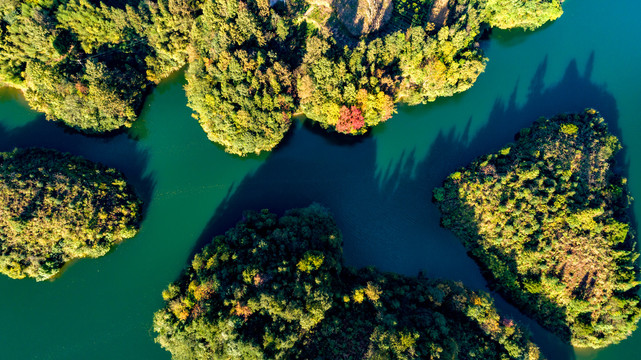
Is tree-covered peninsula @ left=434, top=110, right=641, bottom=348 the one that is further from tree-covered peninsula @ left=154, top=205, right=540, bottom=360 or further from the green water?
tree-covered peninsula @ left=154, top=205, right=540, bottom=360

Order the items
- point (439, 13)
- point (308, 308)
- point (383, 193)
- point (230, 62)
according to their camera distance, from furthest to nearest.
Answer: point (439, 13) < point (383, 193) < point (230, 62) < point (308, 308)

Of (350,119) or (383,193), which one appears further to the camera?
(383,193)

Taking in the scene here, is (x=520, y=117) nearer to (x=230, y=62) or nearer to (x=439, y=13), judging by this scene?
(x=439, y=13)

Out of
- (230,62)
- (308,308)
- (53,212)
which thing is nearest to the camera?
(308,308)

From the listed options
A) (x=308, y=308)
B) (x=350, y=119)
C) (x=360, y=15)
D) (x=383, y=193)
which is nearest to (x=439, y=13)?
(x=360, y=15)

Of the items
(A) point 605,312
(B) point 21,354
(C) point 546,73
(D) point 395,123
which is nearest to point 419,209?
(D) point 395,123

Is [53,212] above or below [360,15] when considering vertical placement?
below

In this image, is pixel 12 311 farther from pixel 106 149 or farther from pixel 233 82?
pixel 233 82
